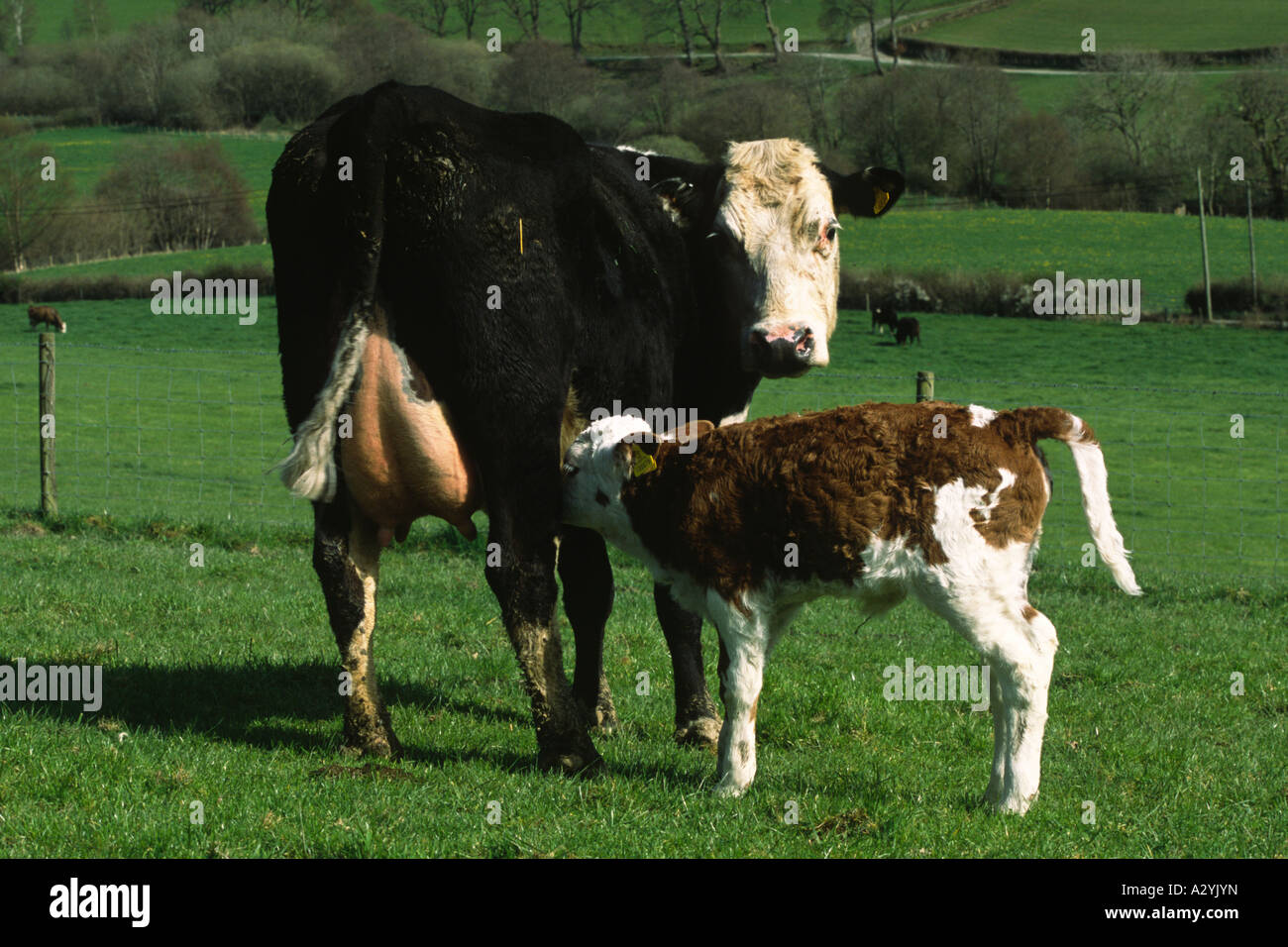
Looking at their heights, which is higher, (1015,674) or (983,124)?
(983,124)

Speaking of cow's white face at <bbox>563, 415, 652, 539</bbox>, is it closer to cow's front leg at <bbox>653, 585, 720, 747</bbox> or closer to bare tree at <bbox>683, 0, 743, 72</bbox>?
cow's front leg at <bbox>653, 585, 720, 747</bbox>

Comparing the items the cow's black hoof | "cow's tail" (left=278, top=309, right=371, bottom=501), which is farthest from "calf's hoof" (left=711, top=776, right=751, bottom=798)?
"cow's tail" (left=278, top=309, right=371, bottom=501)

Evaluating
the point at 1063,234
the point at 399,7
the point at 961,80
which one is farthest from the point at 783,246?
the point at 399,7

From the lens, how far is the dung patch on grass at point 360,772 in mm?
5551

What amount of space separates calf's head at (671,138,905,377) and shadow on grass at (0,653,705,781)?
7.17ft

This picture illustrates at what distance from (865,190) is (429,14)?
299ft

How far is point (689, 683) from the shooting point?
6824mm

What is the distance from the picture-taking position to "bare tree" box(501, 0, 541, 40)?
93.3 m

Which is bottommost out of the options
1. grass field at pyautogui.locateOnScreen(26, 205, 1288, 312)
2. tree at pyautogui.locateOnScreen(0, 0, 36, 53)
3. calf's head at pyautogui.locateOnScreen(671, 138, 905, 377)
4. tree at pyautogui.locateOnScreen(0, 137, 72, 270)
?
calf's head at pyautogui.locateOnScreen(671, 138, 905, 377)

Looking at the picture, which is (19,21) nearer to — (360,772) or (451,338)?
(451,338)

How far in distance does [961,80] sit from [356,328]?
69.3 m

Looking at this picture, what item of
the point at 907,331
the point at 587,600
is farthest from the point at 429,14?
the point at 587,600

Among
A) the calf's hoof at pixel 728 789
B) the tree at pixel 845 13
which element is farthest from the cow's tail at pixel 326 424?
the tree at pixel 845 13

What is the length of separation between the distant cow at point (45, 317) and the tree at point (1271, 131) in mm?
49807
